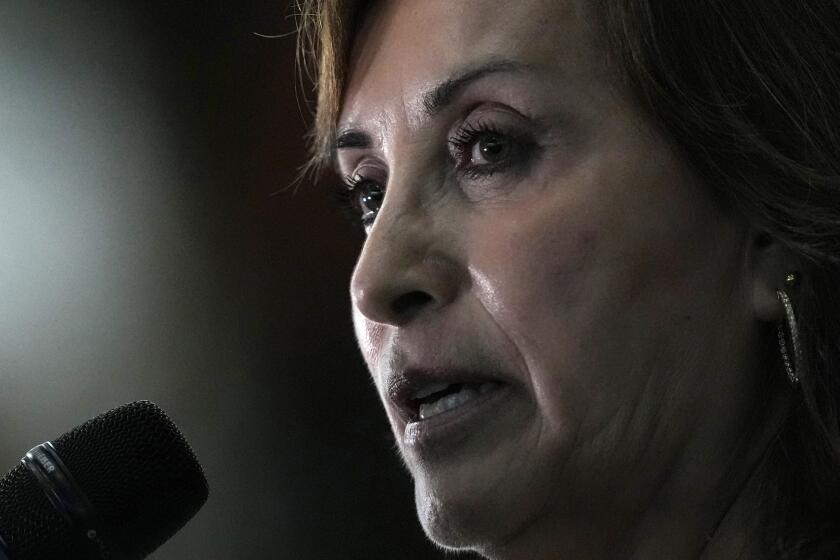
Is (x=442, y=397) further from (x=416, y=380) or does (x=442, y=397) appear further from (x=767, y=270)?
(x=767, y=270)

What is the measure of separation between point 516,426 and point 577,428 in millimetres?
57

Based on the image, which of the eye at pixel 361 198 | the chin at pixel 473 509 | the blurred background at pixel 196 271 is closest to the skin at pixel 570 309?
the chin at pixel 473 509

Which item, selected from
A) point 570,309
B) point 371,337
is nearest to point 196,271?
point 371,337

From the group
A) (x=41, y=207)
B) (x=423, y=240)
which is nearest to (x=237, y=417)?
(x=41, y=207)

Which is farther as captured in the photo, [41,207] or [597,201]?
[41,207]

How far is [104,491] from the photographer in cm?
92

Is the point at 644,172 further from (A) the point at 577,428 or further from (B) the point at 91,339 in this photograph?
(B) the point at 91,339

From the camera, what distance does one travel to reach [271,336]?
202 cm

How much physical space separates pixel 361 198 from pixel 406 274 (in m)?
0.32

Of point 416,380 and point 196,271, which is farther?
point 196,271

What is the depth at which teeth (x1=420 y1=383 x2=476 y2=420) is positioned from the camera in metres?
1.04

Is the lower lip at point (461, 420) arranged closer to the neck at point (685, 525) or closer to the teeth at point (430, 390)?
the teeth at point (430, 390)

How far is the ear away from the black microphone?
1.84 ft

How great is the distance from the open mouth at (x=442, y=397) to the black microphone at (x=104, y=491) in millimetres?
223
